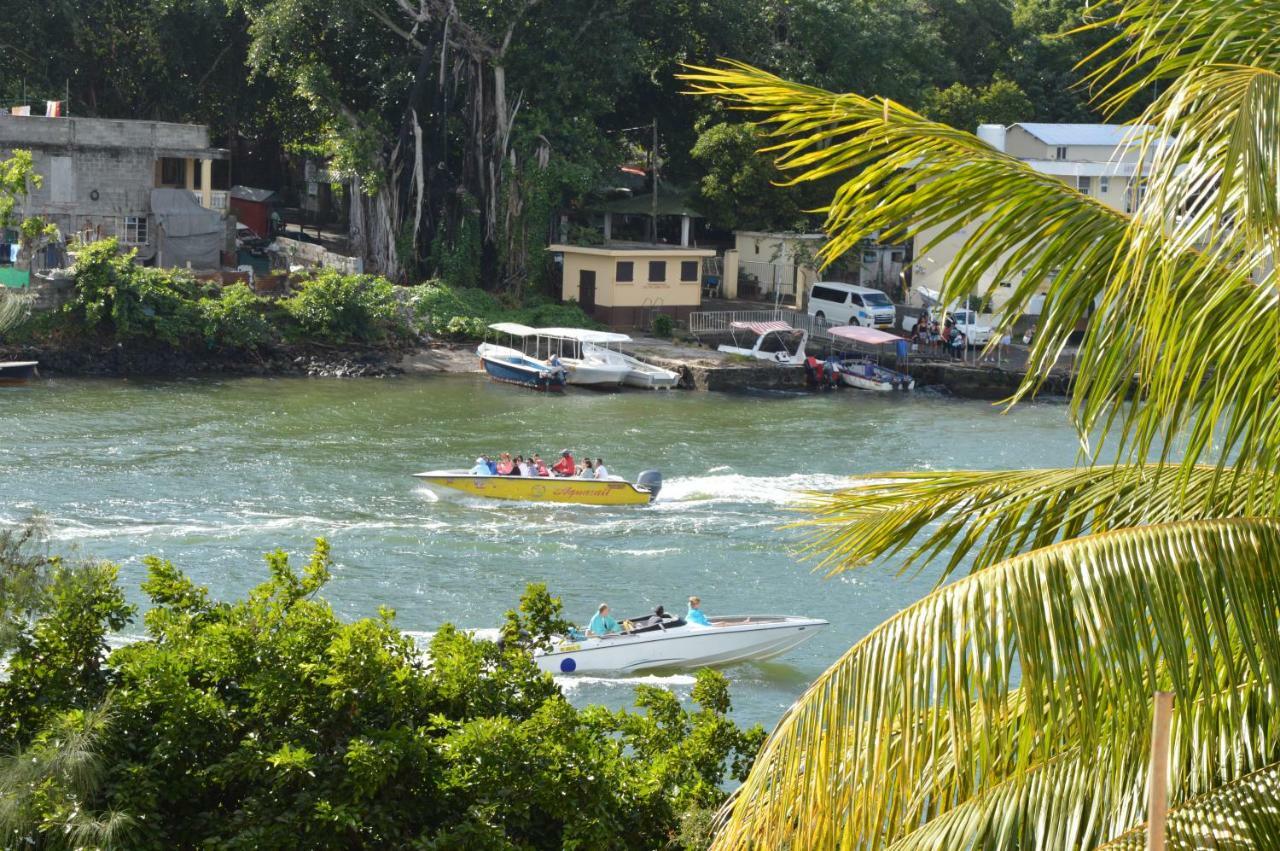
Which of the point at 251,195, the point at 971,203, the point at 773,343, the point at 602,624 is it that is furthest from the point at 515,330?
the point at 971,203

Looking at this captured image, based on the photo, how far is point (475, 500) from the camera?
3112cm

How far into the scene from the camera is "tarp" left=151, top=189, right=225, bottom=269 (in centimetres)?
5047

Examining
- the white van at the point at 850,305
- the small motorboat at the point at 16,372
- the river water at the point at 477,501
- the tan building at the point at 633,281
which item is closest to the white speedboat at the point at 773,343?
the white van at the point at 850,305

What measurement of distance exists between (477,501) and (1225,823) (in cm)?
2702

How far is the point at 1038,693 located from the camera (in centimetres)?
416

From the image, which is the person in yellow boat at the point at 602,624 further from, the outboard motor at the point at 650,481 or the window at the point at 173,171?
A: the window at the point at 173,171

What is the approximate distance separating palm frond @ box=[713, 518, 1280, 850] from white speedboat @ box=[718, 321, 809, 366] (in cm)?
4338

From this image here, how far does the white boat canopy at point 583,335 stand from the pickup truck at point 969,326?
1014cm

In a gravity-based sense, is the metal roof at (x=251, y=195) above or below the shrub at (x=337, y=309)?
above

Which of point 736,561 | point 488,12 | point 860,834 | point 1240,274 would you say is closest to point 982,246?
point 1240,274

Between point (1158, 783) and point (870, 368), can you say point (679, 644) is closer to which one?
point (1158, 783)

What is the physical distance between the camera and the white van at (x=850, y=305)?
51.9 meters

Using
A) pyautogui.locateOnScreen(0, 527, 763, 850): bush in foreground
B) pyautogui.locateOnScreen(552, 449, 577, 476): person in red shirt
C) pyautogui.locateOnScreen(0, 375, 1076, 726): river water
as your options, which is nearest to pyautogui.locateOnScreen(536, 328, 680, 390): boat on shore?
pyautogui.locateOnScreen(0, 375, 1076, 726): river water

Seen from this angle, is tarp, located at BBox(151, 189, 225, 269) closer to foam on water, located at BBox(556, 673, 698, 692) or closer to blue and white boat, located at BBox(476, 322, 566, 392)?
blue and white boat, located at BBox(476, 322, 566, 392)
